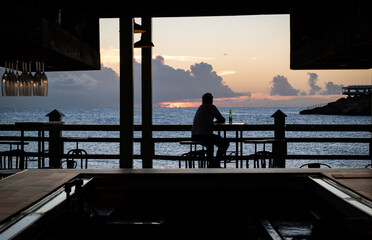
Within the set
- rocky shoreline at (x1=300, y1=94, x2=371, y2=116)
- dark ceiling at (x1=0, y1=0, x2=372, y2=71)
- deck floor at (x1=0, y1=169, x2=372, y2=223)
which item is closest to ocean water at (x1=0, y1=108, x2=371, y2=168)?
rocky shoreline at (x1=300, y1=94, x2=371, y2=116)

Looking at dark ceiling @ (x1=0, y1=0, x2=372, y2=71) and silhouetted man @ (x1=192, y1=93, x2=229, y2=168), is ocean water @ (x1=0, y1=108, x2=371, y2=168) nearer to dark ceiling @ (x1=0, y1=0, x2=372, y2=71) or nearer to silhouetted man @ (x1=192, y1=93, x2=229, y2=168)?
silhouetted man @ (x1=192, y1=93, x2=229, y2=168)

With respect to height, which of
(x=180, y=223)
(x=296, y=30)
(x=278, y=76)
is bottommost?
(x=180, y=223)

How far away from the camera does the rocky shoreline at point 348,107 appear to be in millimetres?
63031

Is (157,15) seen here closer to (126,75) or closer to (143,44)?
(126,75)

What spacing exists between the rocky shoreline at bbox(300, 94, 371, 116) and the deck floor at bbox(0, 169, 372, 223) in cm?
6376

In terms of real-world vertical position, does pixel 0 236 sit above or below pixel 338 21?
below

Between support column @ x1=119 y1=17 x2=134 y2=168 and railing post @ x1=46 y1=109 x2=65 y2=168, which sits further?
railing post @ x1=46 y1=109 x2=65 y2=168

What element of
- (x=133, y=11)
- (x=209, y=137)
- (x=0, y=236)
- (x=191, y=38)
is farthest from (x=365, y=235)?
(x=191, y=38)

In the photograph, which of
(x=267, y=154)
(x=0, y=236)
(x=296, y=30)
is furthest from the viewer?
(x=267, y=154)

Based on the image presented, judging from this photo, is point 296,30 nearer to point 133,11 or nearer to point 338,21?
point 338,21

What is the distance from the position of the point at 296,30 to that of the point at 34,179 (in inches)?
78.4

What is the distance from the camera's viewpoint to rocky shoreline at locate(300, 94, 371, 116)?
63031 millimetres

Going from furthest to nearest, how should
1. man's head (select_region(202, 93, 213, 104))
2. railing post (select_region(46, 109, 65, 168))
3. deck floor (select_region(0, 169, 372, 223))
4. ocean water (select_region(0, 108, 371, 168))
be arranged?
ocean water (select_region(0, 108, 371, 168)), railing post (select_region(46, 109, 65, 168)), man's head (select_region(202, 93, 213, 104)), deck floor (select_region(0, 169, 372, 223))

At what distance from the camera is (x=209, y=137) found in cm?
603
